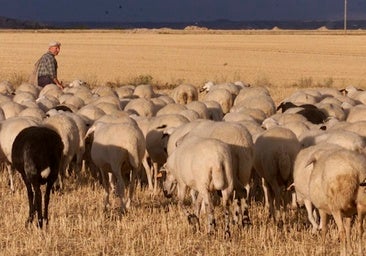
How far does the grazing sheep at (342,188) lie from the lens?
9094 millimetres

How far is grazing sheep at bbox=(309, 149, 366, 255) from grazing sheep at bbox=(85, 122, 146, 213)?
3.44 metres

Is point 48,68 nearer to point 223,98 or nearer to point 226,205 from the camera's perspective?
point 223,98

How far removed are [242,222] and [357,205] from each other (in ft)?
Answer: 7.03

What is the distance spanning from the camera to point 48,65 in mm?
21438

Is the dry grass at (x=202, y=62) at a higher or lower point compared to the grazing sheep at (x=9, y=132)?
lower

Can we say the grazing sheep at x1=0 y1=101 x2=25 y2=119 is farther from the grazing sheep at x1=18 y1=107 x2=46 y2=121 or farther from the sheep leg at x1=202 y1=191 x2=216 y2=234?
the sheep leg at x1=202 y1=191 x2=216 y2=234

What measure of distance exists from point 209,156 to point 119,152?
2.37 meters

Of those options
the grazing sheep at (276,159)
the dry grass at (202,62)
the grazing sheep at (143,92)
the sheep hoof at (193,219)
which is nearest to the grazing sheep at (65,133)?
the sheep hoof at (193,219)

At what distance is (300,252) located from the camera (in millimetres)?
9148

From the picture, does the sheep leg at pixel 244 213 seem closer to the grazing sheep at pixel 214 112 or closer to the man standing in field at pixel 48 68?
the grazing sheep at pixel 214 112

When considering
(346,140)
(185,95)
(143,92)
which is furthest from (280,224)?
(185,95)

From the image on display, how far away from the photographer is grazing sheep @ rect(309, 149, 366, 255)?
Result: 9094 millimetres

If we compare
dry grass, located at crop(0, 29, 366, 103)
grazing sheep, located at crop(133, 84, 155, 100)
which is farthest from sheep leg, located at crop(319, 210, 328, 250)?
dry grass, located at crop(0, 29, 366, 103)

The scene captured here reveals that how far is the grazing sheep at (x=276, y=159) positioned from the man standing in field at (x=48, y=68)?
10401 mm
